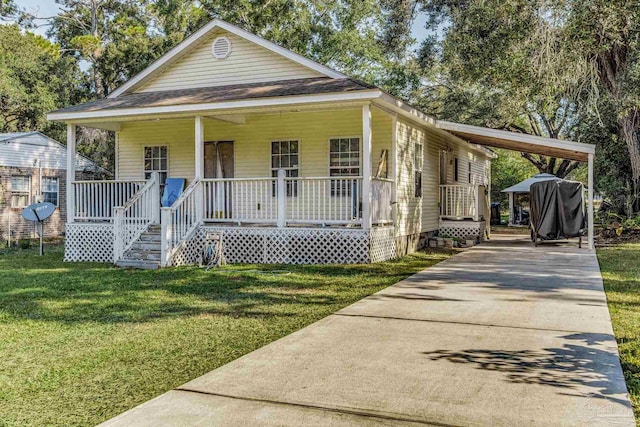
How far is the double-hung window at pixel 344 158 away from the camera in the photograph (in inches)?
527

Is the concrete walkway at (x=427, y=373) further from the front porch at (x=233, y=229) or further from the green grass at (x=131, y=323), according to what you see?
the front porch at (x=233, y=229)

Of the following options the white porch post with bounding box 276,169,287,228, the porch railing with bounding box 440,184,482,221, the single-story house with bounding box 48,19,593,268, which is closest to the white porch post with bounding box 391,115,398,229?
the single-story house with bounding box 48,19,593,268

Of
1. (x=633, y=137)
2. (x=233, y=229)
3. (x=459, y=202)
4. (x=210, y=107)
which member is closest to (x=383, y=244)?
(x=233, y=229)

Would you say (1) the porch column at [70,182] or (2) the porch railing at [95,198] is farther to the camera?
(1) the porch column at [70,182]

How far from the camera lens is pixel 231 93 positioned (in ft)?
40.6

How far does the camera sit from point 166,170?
15172mm

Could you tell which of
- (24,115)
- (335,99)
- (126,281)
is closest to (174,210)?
(126,281)

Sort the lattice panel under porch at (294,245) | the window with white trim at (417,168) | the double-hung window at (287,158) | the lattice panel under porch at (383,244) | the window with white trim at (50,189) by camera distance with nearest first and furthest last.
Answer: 1. the lattice panel under porch at (294,245)
2. the lattice panel under porch at (383,244)
3. the double-hung window at (287,158)
4. the window with white trim at (417,168)
5. the window with white trim at (50,189)

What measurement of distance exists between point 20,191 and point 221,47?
1082 cm

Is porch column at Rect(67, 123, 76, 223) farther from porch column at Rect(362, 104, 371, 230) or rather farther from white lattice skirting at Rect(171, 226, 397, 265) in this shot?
porch column at Rect(362, 104, 371, 230)

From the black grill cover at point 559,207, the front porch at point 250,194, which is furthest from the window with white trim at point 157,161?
the black grill cover at point 559,207

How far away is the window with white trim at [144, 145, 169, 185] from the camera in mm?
15234

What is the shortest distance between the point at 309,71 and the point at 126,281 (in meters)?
6.90

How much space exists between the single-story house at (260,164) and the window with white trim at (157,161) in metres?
0.04
